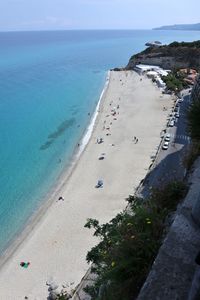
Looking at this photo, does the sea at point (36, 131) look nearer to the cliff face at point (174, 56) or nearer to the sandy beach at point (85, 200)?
the sandy beach at point (85, 200)

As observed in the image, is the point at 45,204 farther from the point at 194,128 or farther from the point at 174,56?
the point at 174,56

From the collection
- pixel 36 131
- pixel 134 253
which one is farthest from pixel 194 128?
pixel 36 131

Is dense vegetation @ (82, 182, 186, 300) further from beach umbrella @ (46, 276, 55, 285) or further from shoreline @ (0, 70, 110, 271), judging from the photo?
shoreline @ (0, 70, 110, 271)

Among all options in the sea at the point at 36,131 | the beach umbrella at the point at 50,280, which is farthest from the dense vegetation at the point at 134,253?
the sea at the point at 36,131

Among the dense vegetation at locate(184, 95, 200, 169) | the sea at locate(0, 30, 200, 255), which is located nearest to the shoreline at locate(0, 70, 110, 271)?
the sea at locate(0, 30, 200, 255)

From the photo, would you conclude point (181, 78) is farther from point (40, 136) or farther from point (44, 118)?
point (40, 136)

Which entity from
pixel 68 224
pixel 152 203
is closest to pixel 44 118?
pixel 68 224
